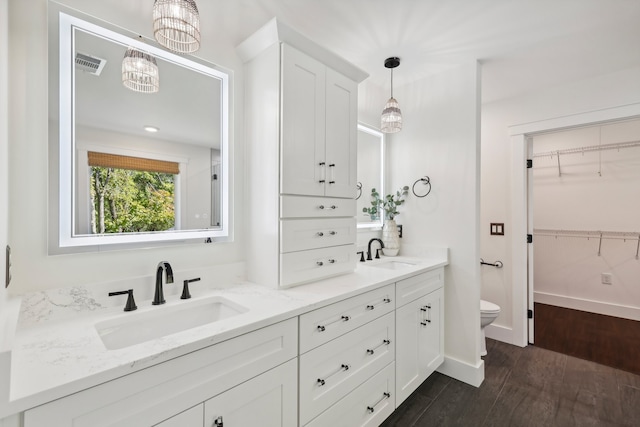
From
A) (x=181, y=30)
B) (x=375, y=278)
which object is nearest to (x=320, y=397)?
(x=375, y=278)

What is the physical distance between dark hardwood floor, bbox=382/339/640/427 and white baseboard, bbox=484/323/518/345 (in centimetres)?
35

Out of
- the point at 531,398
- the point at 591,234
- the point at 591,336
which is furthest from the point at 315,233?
the point at 591,234

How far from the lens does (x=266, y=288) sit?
1527 mm

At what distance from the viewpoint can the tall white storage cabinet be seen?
1.51 m

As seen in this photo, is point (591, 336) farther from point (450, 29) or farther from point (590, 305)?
point (450, 29)

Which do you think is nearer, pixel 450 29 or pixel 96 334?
pixel 96 334

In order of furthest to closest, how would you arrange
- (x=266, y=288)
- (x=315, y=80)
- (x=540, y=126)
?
(x=540, y=126) < (x=315, y=80) < (x=266, y=288)

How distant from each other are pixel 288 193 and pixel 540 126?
2658 millimetres

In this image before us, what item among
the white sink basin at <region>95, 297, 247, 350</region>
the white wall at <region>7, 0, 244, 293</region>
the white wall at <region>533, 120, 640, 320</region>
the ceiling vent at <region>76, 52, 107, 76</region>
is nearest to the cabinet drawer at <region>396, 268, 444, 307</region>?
the white sink basin at <region>95, 297, 247, 350</region>

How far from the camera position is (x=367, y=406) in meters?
1.56

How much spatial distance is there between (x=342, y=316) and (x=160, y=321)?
80 cm

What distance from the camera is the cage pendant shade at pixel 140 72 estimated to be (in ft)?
4.35

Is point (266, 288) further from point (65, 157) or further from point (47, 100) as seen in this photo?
point (47, 100)

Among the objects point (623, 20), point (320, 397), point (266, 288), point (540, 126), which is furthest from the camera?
point (540, 126)
